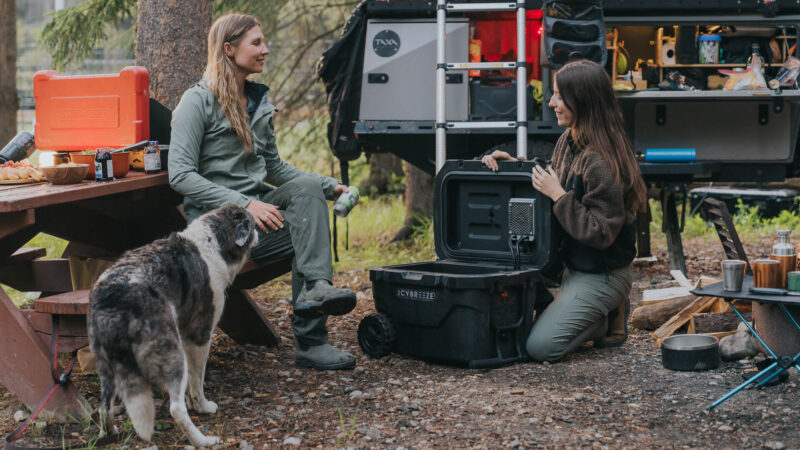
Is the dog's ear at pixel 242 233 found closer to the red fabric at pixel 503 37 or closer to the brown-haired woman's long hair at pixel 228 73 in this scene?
the brown-haired woman's long hair at pixel 228 73

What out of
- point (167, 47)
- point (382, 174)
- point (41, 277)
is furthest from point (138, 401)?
point (382, 174)

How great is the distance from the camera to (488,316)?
165 inches

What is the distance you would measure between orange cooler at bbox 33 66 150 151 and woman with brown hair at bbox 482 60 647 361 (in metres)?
2.03

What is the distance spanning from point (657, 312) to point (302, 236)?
7.47 ft

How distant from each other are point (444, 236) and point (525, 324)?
737mm

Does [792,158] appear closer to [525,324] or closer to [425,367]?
[525,324]

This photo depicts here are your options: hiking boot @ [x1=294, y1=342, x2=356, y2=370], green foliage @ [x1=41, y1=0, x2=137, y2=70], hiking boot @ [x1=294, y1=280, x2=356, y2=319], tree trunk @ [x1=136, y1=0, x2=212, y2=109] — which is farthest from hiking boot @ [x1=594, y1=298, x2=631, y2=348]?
green foliage @ [x1=41, y1=0, x2=137, y2=70]

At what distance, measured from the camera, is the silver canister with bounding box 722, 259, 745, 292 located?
349 cm

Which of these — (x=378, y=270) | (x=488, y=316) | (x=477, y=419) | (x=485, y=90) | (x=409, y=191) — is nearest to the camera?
(x=477, y=419)

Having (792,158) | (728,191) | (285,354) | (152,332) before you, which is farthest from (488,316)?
(728,191)

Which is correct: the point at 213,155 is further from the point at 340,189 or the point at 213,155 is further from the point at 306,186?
the point at 340,189

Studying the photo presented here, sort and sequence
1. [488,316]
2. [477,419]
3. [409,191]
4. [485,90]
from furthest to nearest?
[409,191]
[485,90]
[488,316]
[477,419]

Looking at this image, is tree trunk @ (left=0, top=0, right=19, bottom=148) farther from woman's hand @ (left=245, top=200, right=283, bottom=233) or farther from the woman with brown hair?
the woman with brown hair

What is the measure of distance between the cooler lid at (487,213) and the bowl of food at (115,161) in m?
1.70
